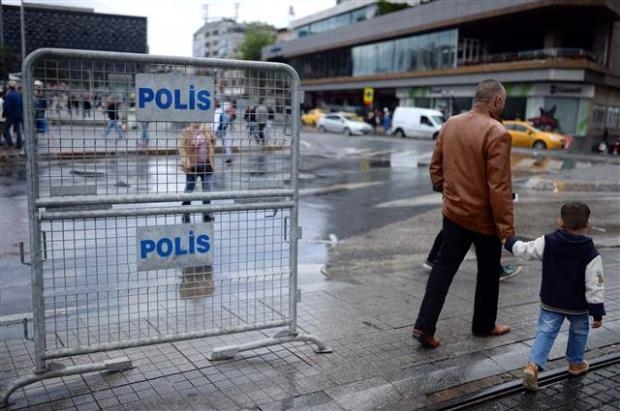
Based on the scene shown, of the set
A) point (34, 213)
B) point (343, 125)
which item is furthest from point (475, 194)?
point (343, 125)

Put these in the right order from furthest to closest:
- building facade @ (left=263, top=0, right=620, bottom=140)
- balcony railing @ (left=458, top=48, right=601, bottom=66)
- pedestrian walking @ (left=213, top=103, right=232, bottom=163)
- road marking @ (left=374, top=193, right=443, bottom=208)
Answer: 1. building facade @ (left=263, top=0, right=620, bottom=140)
2. balcony railing @ (left=458, top=48, right=601, bottom=66)
3. road marking @ (left=374, top=193, right=443, bottom=208)
4. pedestrian walking @ (left=213, top=103, right=232, bottom=163)

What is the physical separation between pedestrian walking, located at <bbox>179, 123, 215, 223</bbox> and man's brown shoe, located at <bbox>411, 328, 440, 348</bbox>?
78.0 inches

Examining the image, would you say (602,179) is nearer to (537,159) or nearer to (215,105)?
(537,159)

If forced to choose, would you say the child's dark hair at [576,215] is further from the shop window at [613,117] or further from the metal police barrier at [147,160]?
the shop window at [613,117]

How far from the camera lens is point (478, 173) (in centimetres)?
452

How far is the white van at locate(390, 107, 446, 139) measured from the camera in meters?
40.5

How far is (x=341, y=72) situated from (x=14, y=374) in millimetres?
66891

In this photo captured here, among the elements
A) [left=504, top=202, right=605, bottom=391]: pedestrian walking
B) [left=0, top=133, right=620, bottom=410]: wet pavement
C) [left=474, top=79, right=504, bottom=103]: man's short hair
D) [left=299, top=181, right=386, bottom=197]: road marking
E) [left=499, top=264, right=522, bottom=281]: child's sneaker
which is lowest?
[left=0, top=133, right=620, bottom=410]: wet pavement

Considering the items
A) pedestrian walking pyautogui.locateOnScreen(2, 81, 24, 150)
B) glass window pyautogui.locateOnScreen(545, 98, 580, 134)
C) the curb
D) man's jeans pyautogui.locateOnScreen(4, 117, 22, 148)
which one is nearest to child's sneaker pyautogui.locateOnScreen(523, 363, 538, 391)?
the curb

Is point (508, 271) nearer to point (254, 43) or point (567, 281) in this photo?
point (567, 281)

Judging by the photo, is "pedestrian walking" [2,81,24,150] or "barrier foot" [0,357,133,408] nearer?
"barrier foot" [0,357,133,408]

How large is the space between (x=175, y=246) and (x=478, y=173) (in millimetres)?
2257

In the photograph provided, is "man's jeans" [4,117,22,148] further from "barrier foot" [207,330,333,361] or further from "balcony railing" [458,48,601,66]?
"balcony railing" [458,48,601,66]

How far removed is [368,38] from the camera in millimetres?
61719
